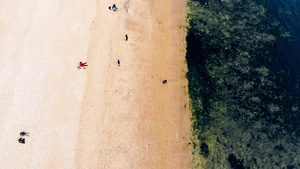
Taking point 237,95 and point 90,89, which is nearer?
point 90,89

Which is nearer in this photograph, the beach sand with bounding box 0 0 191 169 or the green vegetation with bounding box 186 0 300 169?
the beach sand with bounding box 0 0 191 169

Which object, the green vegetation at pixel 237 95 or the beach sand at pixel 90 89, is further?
the green vegetation at pixel 237 95

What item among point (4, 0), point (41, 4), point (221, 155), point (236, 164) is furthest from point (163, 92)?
point (4, 0)

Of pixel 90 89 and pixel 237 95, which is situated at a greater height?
pixel 237 95
